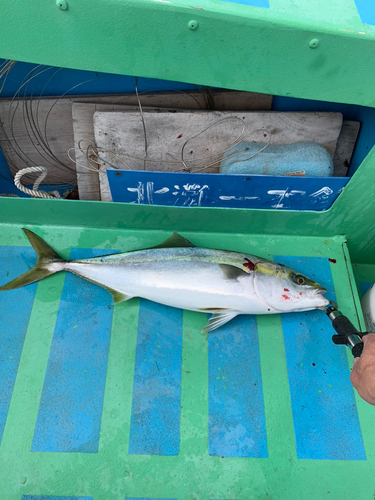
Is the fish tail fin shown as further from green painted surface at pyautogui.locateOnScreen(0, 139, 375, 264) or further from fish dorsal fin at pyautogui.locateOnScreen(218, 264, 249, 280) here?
fish dorsal fin at pyautogui.locateOnScreen(218, 264, 249, 280)

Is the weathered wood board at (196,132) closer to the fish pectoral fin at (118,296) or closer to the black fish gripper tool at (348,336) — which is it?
the fish pectoral fin at (118,296)

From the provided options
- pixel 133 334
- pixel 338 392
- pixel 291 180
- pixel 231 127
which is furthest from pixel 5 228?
pixel 338 392

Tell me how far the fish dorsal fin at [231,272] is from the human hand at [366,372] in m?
0.75

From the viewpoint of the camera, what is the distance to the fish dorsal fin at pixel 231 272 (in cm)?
190

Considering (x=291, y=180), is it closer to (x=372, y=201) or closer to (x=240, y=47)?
(x=372, y=201)

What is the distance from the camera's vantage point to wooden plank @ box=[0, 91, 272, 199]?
7.86ft

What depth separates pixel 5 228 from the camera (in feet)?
7.12

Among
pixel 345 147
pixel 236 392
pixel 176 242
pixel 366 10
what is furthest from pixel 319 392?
pixel 366 10

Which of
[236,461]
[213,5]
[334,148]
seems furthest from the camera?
[334,148]

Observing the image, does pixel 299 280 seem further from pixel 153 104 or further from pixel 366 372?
pixel 153 104

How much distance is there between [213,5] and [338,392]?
2.03 metres

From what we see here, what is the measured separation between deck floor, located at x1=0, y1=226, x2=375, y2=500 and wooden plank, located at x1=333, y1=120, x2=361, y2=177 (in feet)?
3.40

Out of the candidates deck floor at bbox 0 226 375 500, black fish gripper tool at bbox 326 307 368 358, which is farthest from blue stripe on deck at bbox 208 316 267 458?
black fish gripper tool at bbox 326 307 368 358

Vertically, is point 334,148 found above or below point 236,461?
above
